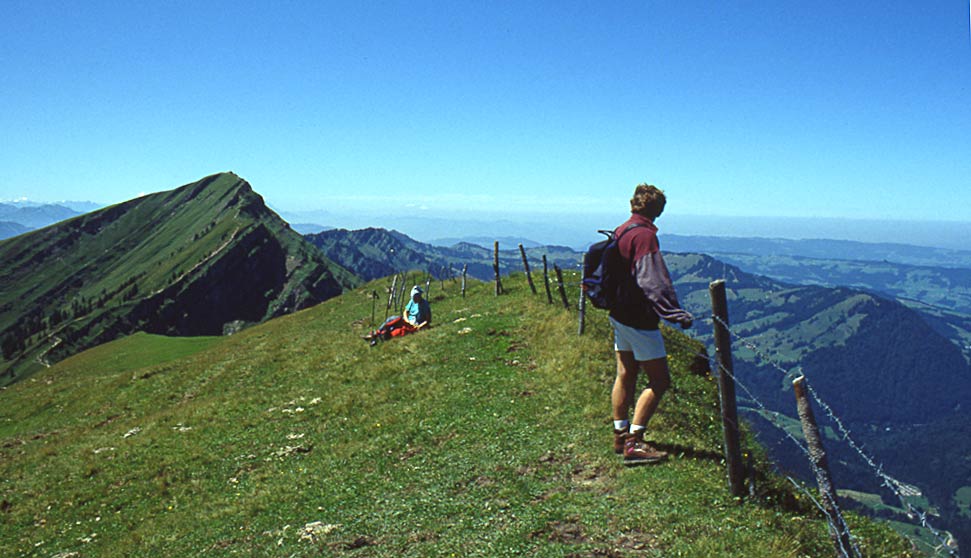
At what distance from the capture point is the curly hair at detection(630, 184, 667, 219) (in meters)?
9.79

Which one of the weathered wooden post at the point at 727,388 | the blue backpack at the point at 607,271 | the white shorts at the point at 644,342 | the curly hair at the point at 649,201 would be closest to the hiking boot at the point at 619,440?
the white shorts at the point at 644,342

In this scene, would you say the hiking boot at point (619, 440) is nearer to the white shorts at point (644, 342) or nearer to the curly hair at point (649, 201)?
the white shorts at point (644, 342)

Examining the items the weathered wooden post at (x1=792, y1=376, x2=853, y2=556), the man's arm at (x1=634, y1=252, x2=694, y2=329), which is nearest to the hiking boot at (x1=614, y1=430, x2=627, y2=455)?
the man's arm at (x1=634, y1=252, x2=694, y2=329)

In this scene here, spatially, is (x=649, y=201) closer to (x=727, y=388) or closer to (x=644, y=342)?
(x=644, y=342)

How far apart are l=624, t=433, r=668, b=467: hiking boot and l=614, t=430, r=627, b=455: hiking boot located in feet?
0.42

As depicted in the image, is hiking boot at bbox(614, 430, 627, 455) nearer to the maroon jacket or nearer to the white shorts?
the white shorts

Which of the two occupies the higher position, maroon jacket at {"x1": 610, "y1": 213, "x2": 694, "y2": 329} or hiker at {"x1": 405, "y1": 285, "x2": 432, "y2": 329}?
maroon jacket at {"x1": 610, "y1": 213, "x2": 694, "y2": 329}

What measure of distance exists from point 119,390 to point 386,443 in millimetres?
26163

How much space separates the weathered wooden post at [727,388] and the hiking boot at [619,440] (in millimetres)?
2112

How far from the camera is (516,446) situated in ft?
43.4

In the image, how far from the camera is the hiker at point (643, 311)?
903cm

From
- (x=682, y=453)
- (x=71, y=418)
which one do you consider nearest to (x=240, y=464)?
(x=682, y=453)

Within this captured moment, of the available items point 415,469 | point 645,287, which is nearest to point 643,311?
point 645,287

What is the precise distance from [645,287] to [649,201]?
1.73 metres
